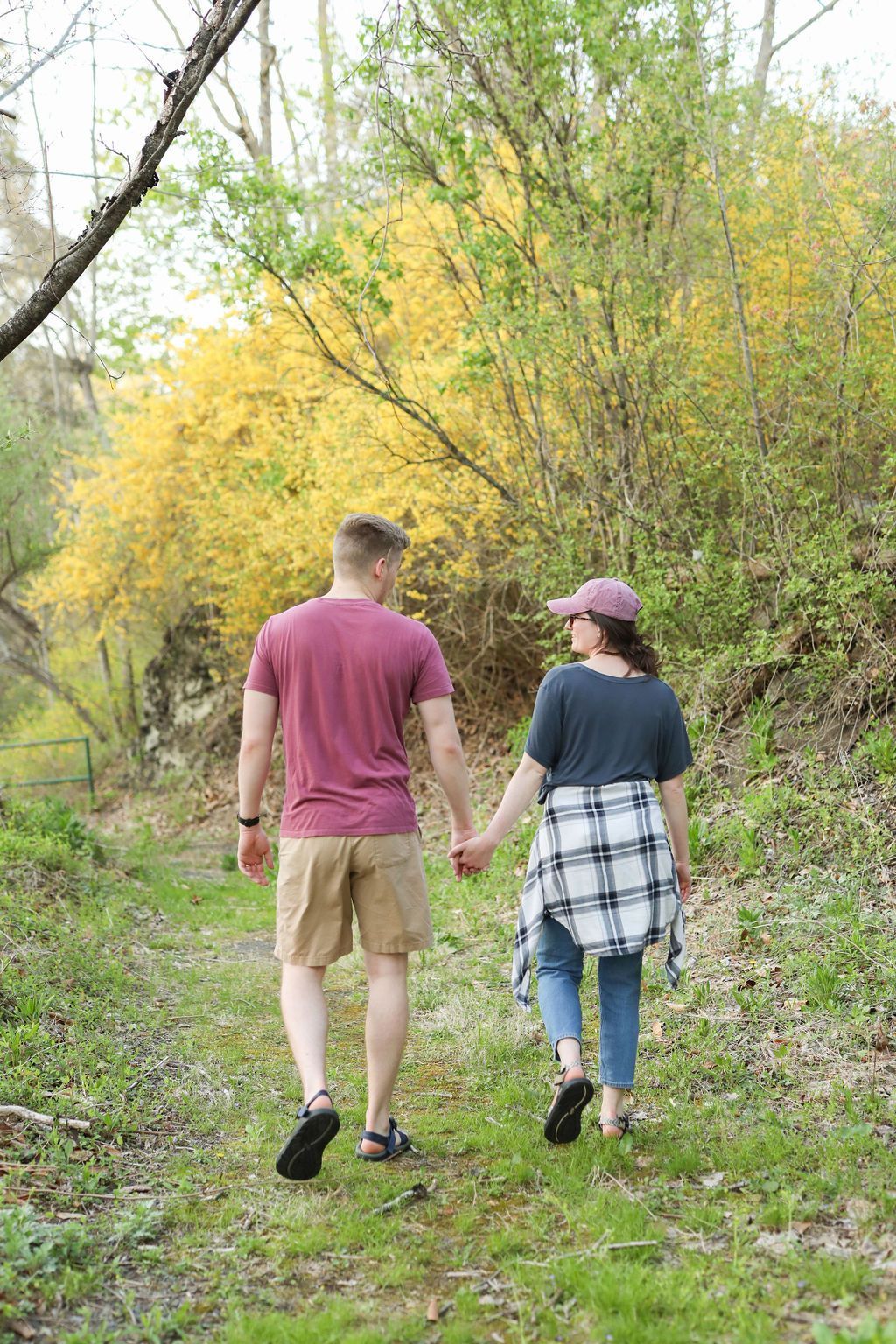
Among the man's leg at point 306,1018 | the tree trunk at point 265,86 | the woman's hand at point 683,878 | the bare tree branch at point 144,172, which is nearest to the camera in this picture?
the man's leg at point 306,1018

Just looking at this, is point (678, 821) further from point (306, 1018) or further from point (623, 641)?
point (306, 1018)

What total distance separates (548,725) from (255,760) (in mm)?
875

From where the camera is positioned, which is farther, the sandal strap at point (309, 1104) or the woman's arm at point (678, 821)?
the woman's arm at point (678, 821)

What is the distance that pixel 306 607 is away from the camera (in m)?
3.20

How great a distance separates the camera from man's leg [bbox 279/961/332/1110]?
10.0 ft

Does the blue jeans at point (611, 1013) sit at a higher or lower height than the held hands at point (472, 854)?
lower

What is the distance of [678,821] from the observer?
3.39 meters

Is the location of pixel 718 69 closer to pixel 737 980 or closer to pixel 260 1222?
pixel 737 980

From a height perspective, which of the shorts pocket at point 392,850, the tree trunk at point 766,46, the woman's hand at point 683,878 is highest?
the tree trunk at point 766,46

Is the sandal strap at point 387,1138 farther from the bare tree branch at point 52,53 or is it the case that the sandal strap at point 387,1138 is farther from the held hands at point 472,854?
the bare tree branch at point 52,53

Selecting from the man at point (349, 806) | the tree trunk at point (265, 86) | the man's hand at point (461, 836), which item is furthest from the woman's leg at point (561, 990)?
the tree trunk at point (265, 86)

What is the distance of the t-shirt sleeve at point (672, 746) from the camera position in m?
3.29

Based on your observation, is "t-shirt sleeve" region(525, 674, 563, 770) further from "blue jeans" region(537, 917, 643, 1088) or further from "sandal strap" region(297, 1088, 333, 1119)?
"sandal strap" region(297, 1088, 333, 1119)

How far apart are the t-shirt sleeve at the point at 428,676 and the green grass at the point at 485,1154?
1376 millimetres
